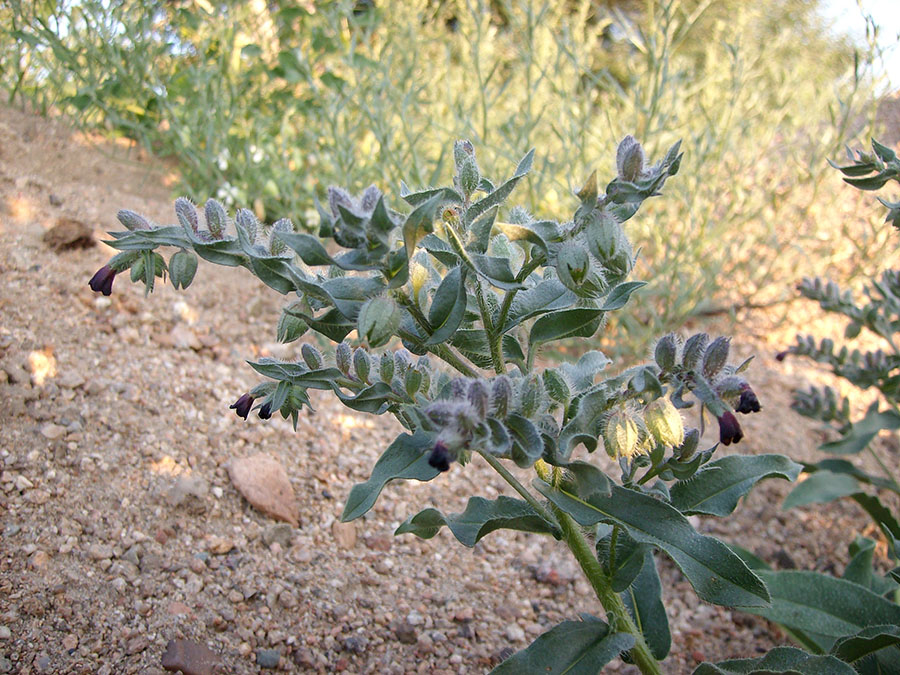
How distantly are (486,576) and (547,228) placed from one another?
56.9 inches

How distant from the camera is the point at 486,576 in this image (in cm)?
235

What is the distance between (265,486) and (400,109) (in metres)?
1.91

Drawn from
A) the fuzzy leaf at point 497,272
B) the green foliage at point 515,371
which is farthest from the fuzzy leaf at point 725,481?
the fuzzy leaf at point 497,272

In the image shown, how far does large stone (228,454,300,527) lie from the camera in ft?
7.55

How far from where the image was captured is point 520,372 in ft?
4.97

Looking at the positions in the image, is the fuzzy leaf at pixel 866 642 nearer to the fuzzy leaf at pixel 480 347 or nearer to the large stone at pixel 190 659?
the fuzzy leaf at pixel 480 347

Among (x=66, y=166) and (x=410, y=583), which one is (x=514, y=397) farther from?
(x=66, y=166)

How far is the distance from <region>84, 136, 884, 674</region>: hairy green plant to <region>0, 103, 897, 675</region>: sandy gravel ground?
0.62 metres

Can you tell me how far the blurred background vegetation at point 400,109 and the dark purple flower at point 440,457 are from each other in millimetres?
2056

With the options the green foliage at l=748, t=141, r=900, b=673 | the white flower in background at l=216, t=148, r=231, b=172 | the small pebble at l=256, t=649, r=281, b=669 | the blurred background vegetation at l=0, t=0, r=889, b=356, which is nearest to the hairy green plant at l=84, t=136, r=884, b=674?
the green foliage at l=748, t=141, r=900, b=673

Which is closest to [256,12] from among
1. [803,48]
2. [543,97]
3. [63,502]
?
[543,97]

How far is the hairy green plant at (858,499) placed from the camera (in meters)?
1.67

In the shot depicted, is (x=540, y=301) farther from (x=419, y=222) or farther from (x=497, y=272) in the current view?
(x=419, y=222)

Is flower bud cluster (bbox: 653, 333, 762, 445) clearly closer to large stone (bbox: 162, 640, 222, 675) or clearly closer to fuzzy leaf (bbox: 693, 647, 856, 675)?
fuzzy leaf (bbox: 693, 647, 856, 675)
